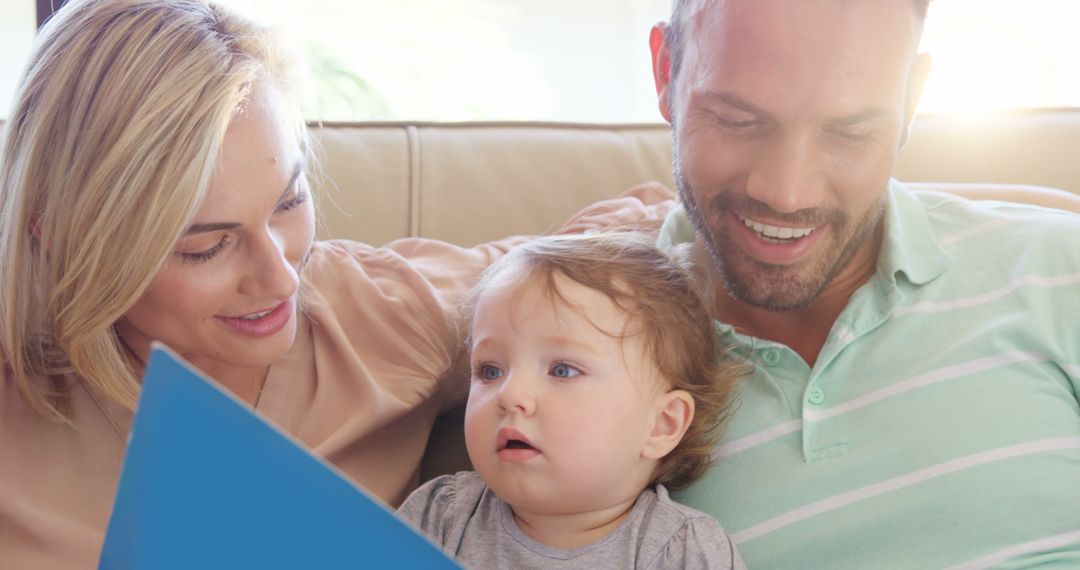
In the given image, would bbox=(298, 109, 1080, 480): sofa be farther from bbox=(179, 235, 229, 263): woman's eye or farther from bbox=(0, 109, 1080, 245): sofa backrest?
bbox=(179, 235, 229, 263): woman's eye

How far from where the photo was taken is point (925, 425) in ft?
4.34

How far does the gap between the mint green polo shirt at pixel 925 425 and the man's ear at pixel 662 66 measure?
1.18 feet

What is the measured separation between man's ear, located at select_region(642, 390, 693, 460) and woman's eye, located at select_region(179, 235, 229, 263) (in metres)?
0.54

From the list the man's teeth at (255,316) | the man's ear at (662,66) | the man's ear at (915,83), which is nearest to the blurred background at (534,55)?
the man's ear at (662,66)

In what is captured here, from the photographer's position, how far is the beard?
4.54 ft

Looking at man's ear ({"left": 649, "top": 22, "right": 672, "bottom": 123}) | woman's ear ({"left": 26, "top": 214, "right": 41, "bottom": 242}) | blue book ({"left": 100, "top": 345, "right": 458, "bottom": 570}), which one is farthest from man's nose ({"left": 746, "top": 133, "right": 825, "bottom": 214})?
woman's ear ({"left": 26, "top": 214, "right": 41, "bottom": 242})

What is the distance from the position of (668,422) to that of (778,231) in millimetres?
269

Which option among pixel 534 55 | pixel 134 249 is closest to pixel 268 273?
pixel 134 249

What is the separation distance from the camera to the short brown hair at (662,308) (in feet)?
4.29

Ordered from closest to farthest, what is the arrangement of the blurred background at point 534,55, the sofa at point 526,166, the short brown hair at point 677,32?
the short brown hair at point 677,32 → the sofa at point 526,166 → the blurred background at point 534,55

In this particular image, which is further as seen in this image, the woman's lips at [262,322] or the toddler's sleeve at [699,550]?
the woman's lips at [262,322]

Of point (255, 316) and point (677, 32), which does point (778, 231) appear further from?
point (255, 316)

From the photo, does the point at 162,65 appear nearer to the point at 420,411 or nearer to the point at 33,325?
the point at 33,325

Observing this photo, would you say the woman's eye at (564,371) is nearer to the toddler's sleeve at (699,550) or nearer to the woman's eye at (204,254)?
the toddler's sleeve at (699,550)
